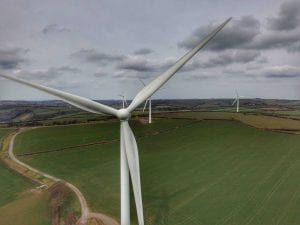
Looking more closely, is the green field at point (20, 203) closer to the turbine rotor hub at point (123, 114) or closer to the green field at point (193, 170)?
the green field at point (193, 170)

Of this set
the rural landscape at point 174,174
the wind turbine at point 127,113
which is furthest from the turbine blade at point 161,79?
the rural landscape at point 174,174

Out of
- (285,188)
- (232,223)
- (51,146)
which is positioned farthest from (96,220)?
(51,146)

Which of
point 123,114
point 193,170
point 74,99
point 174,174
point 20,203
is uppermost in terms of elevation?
point 74,99

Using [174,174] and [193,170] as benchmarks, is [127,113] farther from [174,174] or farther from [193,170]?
[193,170]

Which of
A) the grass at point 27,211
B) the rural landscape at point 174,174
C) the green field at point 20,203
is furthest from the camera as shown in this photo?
the rural landscape at point 174,174

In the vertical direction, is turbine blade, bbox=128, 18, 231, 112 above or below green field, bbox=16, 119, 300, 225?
above

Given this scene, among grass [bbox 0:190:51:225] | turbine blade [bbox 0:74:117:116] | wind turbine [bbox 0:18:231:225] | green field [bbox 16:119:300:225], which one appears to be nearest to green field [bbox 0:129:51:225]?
grass [bbox 0:190:51:225]

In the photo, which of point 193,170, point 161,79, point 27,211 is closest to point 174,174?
point 193,170

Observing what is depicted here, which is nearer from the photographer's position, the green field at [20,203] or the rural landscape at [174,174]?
the green field at [20,203]

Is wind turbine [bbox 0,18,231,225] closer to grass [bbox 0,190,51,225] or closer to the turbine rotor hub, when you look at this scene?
the turbine rotor hub
